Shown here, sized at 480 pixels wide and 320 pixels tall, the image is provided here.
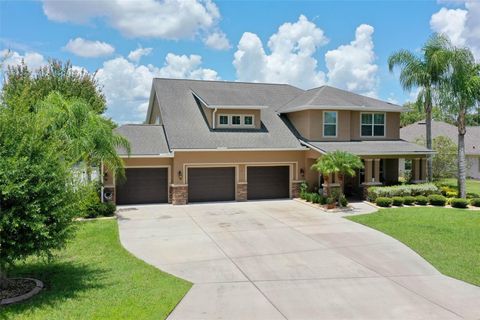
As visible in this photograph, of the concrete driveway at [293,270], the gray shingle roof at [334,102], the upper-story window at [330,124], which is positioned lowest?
the concrete driveway at [293,270]

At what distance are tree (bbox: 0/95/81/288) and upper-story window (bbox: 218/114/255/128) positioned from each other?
15.3m

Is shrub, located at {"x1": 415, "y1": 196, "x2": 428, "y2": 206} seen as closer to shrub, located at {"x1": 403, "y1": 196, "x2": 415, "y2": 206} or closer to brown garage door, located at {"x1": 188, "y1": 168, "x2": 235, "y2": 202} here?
shrub, located at {"x1": 403, "y1": 196, "x2": 415, "y2": 206}

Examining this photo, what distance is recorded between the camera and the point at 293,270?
1030 cm

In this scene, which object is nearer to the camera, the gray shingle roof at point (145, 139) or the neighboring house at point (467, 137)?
the gray shingle roof at point (145, 139)

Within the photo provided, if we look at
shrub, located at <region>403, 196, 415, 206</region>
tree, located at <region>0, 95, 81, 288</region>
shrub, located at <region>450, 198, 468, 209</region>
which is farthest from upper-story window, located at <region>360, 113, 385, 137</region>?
tree, located at <region>0, 95, 81, 288</region>

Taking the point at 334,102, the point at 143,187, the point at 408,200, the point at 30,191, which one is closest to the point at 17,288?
the point at 30,191

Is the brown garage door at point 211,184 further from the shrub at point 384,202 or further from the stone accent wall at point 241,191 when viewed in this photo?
the shrub at point 384,202

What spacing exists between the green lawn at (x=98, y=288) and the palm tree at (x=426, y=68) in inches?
754

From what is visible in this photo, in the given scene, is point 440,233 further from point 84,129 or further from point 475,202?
point 84,129

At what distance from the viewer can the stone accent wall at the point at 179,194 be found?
21.2 meters

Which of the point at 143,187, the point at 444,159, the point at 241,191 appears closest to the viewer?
the point at 143,187

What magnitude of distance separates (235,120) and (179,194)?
574cm

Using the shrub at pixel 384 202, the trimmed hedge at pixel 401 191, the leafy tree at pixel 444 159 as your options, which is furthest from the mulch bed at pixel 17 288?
the leafy tree at pixel 444 159

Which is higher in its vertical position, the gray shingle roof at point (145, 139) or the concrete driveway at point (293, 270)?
the gray shingle roof at point (145, 139)
